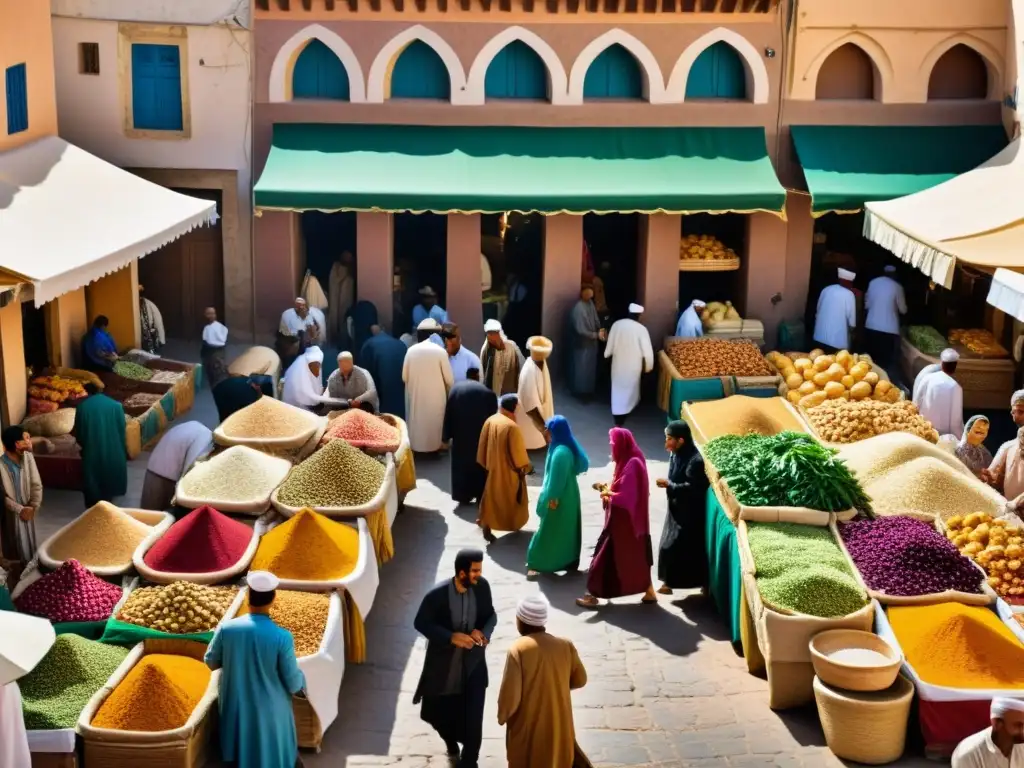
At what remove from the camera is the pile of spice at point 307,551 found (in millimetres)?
10414

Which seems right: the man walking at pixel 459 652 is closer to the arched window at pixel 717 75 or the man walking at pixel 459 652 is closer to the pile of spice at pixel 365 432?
the pile of spice at pixel 365 432

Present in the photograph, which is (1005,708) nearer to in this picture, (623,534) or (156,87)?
(623,534)

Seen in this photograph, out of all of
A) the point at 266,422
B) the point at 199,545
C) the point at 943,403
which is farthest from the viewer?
the point at 943,403

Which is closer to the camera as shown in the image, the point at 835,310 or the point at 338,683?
the point at 338,683

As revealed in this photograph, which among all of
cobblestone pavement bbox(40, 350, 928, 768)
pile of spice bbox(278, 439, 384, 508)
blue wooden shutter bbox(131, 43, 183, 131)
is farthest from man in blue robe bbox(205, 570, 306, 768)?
blue wooden shutter bbox(131, 43, 183, 131)

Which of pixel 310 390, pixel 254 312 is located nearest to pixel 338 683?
pixel 310 390

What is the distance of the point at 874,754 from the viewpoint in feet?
30.5

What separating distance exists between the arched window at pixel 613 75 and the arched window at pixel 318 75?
3.04 metres

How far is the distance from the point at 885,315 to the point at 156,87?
9.37 m

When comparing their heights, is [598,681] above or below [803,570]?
below

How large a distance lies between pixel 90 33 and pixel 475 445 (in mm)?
7968

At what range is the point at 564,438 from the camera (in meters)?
11.7

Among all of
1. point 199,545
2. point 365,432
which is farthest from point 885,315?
point 199,545

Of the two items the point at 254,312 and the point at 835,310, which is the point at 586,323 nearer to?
the point at 835,310
